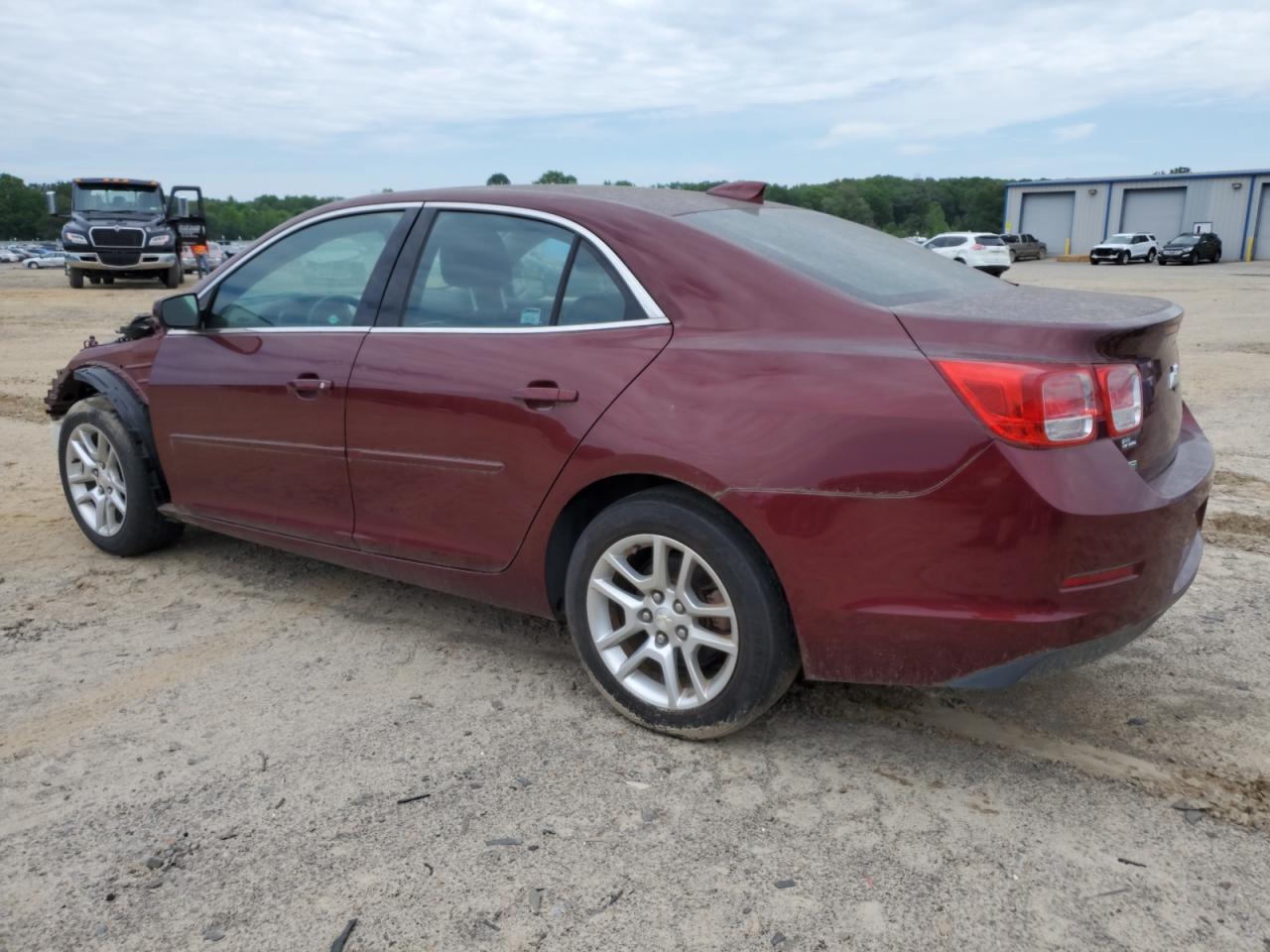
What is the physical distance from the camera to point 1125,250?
49.5 meters

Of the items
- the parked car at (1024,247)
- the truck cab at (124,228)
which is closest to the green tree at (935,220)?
the parked car at (1024,247)

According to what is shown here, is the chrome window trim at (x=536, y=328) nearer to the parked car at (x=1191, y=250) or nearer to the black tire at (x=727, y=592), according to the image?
the black tire at (x=727, y=592)

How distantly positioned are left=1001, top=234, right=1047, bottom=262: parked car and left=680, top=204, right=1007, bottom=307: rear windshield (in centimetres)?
5517

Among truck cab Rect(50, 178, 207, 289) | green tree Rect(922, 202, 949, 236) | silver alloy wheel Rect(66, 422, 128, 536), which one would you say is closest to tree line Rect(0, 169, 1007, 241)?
green tree Rect(922, 202, 949, 236)

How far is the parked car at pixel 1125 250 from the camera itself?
49.5 metres

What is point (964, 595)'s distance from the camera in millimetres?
2592

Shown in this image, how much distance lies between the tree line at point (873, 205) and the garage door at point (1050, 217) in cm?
2169

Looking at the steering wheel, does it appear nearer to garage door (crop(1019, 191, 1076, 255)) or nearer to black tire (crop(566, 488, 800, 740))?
black tire (crop(566, 488, 800, 740))

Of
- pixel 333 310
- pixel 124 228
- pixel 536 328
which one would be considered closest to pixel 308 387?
pixel 333 310

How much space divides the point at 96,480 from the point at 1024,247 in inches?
2278

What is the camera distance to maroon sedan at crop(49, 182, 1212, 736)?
101 inches

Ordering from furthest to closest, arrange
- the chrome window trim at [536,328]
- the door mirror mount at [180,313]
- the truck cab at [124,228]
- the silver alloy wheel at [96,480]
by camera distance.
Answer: the truck cab at [124,228], the silver alloy wheel at [96,480], the door mirror mount at [180,313], the chrome window trim at [536,328]

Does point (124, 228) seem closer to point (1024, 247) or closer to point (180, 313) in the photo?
point (180, 313)

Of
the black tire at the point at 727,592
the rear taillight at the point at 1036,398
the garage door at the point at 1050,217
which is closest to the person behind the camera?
the rear taillight at the point at 1036,398
